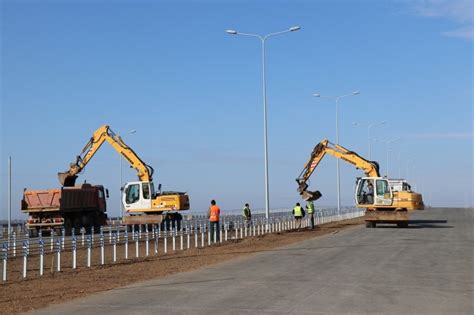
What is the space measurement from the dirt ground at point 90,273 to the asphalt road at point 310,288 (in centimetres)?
74

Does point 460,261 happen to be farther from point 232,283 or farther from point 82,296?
point 82,296

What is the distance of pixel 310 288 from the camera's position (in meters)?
13.8

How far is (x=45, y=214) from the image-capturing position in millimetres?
41031

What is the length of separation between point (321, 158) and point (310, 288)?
32.0m

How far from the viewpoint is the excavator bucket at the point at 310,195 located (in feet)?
142

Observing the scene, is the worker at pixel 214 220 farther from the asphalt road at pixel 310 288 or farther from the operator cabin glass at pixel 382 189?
the operator cabin glass at pixel 382 189

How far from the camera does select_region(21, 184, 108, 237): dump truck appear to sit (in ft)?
134

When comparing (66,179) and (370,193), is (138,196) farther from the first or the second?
(370,193)

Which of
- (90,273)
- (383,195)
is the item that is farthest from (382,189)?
(90,273)

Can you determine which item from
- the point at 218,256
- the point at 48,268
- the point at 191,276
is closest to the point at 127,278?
the point at 191,276

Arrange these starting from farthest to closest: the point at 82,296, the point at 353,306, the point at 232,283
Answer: the point at 232,283, the point at 82,296, the point at 353,306

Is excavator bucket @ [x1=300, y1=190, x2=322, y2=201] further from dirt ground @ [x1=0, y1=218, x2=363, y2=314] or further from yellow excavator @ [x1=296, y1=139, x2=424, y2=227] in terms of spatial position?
dirt ground @ [x1=0, y1=218, x2=363, y2=314]

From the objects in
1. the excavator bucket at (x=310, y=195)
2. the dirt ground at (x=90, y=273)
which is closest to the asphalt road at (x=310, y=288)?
the dirt ground at (x=90, y=273)

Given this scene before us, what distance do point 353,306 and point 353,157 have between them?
111 ft
